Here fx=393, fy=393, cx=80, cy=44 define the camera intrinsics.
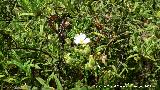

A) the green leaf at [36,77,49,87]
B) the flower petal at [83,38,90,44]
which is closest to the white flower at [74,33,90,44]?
the flower petal at [83,38,90,44]

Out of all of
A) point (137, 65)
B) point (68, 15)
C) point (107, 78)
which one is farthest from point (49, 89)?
point (68, 15)

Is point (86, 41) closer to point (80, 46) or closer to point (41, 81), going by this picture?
point (80, 46)

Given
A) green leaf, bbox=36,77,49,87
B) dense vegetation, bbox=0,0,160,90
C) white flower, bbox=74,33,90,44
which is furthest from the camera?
white flower, bbox=74,33,90,44

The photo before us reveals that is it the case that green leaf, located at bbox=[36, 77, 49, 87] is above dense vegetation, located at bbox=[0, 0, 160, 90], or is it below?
below

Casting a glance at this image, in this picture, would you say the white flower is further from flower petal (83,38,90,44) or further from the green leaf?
the green leaf

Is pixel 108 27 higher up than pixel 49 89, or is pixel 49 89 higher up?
pixel 108 27

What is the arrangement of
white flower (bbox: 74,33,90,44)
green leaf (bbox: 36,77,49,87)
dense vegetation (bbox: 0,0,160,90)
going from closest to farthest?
green leaf (bbox: 36,77,49,87), dense vegetation (bbox: 0,0,160,90), white flower (bbox: 74,33,90,44)

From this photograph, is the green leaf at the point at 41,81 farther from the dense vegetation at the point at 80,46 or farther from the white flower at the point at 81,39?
the white flower at the point at 81,39

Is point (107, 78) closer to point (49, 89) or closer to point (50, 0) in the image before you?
point (49, 89)

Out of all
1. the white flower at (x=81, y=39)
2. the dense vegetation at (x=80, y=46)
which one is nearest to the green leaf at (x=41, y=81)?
the dense vegetation at (x=80, y=46)
